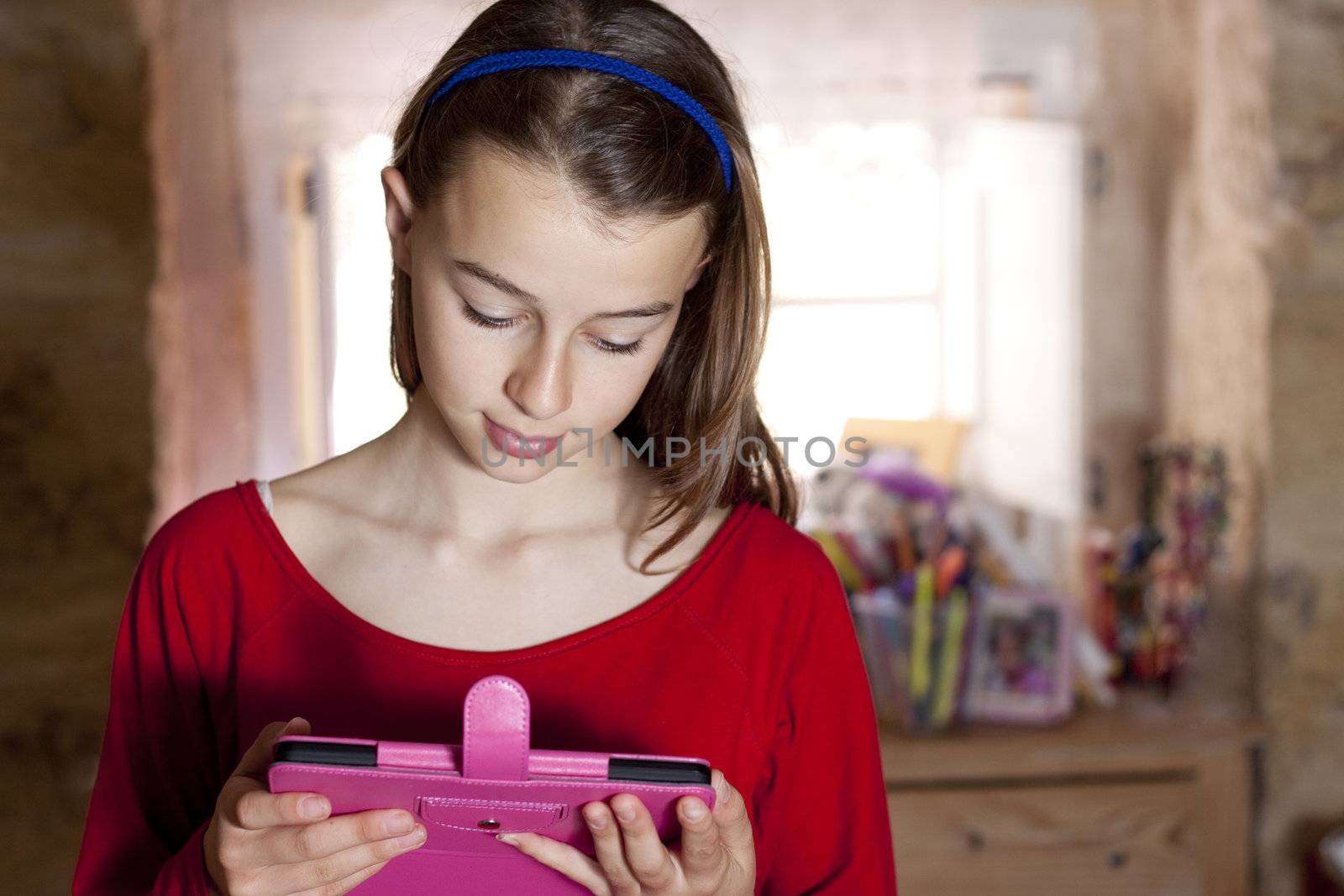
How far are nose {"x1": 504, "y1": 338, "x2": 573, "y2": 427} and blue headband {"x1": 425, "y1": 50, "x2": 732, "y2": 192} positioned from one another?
0.67 ft

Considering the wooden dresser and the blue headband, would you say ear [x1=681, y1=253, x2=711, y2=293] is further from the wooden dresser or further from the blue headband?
the wooden dresser

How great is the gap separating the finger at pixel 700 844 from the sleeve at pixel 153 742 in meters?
0.46

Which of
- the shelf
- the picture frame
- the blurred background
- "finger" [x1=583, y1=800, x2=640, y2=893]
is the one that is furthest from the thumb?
the picture frame

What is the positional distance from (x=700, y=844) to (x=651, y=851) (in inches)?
1.4

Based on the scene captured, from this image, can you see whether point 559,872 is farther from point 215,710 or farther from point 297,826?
point 215,710

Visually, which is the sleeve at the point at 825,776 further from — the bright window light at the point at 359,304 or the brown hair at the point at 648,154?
the bright window light at the point at 359,304

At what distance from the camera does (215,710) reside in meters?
1.06

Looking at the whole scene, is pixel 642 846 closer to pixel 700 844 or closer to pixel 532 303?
A: pixel 700 844

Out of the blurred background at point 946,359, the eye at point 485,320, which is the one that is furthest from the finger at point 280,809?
the blurred background at point 946,359

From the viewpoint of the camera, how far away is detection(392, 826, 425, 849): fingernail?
0.79 m

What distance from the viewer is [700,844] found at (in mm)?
807

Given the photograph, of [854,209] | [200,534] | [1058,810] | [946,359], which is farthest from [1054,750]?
[200,534]

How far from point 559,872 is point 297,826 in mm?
177

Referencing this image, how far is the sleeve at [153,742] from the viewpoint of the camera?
3.39 ft
